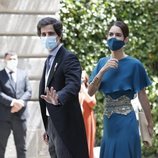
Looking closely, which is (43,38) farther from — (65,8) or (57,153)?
(65,8)

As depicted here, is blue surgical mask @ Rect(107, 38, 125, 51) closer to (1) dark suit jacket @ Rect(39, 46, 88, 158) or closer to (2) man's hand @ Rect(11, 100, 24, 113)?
(1) dark suit jacket @ Rect(39, 46, 88, 158)

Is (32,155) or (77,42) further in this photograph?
(77,42)

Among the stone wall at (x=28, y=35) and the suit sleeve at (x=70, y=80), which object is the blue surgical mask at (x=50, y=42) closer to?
the suit sleeve at (x=70, y=80)

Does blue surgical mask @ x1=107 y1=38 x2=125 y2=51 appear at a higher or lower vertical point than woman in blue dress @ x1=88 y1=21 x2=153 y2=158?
higher

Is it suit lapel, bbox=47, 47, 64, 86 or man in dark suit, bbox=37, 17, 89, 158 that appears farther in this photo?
suit lapel, bbox=47, 47, 64, 86

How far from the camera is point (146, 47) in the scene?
1144cm

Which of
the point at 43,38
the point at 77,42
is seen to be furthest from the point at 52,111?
the point at 77,42

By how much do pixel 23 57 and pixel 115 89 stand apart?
16.6 ft

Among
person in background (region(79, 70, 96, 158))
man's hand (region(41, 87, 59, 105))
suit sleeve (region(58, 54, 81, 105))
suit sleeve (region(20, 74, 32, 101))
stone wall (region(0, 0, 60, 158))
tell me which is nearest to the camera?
man's hand (region(41, 87, 59, 105))

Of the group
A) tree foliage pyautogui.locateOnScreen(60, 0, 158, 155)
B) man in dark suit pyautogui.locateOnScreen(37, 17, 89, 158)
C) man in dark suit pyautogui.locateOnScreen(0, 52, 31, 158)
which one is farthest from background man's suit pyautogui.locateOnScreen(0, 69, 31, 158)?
man in dark suit pyautogui.locateOnScreen(37, 17, 89, 158)

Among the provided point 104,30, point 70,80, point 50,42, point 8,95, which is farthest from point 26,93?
point 70,80

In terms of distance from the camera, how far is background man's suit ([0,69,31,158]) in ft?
29.1

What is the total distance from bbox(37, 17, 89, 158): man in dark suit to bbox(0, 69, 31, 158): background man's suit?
11.8 ft

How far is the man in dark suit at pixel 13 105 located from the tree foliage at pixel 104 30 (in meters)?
1.81
